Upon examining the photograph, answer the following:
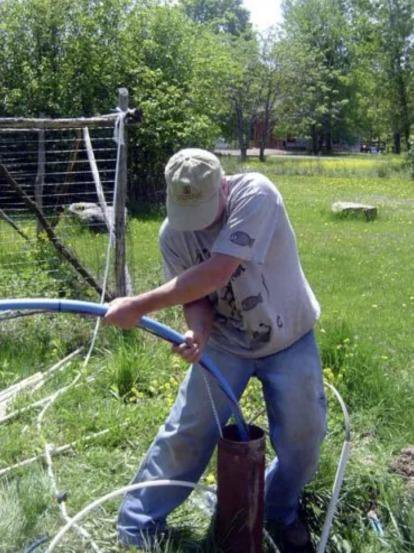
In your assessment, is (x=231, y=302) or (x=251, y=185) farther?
(x=231, y=302)

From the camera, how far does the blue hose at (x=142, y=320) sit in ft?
8.18

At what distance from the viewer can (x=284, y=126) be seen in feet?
130

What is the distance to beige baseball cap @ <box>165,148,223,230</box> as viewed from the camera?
100 inches

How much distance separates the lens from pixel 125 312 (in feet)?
8.24

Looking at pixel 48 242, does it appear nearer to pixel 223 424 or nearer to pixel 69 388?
pixel 69 388

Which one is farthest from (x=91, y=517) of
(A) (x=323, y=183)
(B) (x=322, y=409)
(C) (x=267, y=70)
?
(C) (x=267, y=70)

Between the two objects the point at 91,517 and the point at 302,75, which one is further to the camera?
the point at 302,75

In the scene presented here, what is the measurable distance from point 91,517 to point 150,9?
12983mm

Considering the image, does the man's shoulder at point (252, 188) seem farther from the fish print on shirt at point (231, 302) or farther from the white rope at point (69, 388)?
the white rope at point (69, 388)

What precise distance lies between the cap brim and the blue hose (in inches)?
13.8

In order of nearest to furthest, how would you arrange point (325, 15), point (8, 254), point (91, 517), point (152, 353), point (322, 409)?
point (322, 409)
point (91, 517)
point (152, 353)
point (8, 254)
point (325, 15)

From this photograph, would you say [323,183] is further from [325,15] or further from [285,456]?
[325,15]

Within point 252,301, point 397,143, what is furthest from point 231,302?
point 397,143

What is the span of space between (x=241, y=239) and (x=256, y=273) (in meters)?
0.24
